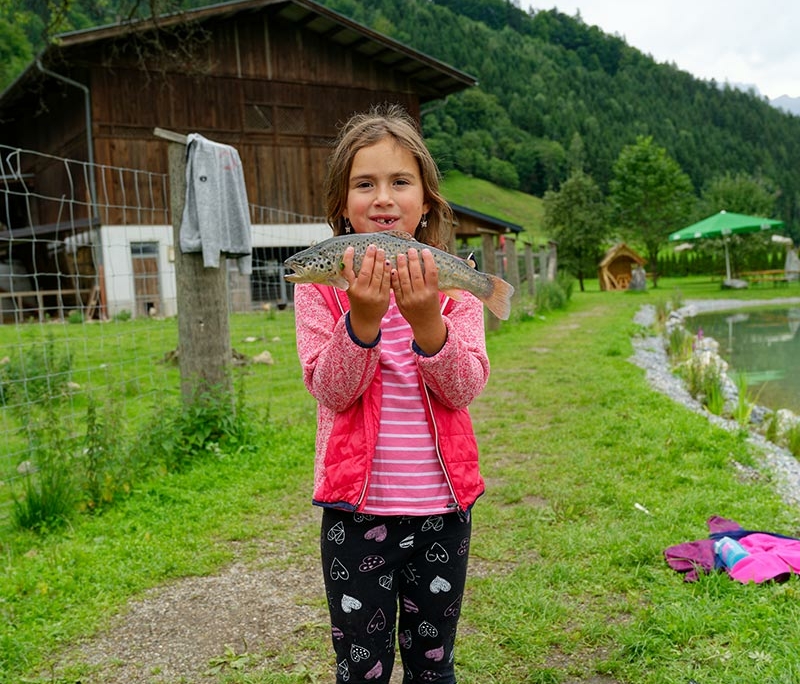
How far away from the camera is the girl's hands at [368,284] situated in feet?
5.23

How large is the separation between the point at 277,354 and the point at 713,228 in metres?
22.3

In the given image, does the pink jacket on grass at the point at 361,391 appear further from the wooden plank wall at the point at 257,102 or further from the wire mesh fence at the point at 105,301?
the wooden plank wall at the point at 257,102

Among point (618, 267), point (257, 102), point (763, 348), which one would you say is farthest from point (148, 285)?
point (618, 267)

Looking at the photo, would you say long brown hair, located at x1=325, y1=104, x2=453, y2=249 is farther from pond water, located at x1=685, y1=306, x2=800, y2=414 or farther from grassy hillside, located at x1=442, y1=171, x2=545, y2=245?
grassy hillside, located at x1=442, y1=171, x2=545, y2=245

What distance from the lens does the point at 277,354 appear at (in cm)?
1095

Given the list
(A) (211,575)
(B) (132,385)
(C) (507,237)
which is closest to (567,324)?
(C) (507,237)

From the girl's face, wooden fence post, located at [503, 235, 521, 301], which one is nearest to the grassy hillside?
wooden fence post, located at [503, 235, 521, 301]

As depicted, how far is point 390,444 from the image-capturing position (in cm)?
186

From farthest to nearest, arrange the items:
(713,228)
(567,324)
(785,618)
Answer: (713,228), (567,324), (785,618)

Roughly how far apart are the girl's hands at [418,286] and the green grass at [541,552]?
164 cm

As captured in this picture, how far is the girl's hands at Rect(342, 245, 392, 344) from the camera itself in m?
1.59

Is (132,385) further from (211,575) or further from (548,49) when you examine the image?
(548,49)

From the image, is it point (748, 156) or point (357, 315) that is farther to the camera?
point (748, 156)

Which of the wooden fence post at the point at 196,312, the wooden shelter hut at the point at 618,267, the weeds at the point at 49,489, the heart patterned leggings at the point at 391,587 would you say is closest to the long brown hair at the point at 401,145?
the heart patterned leggings at the point at 391,587
